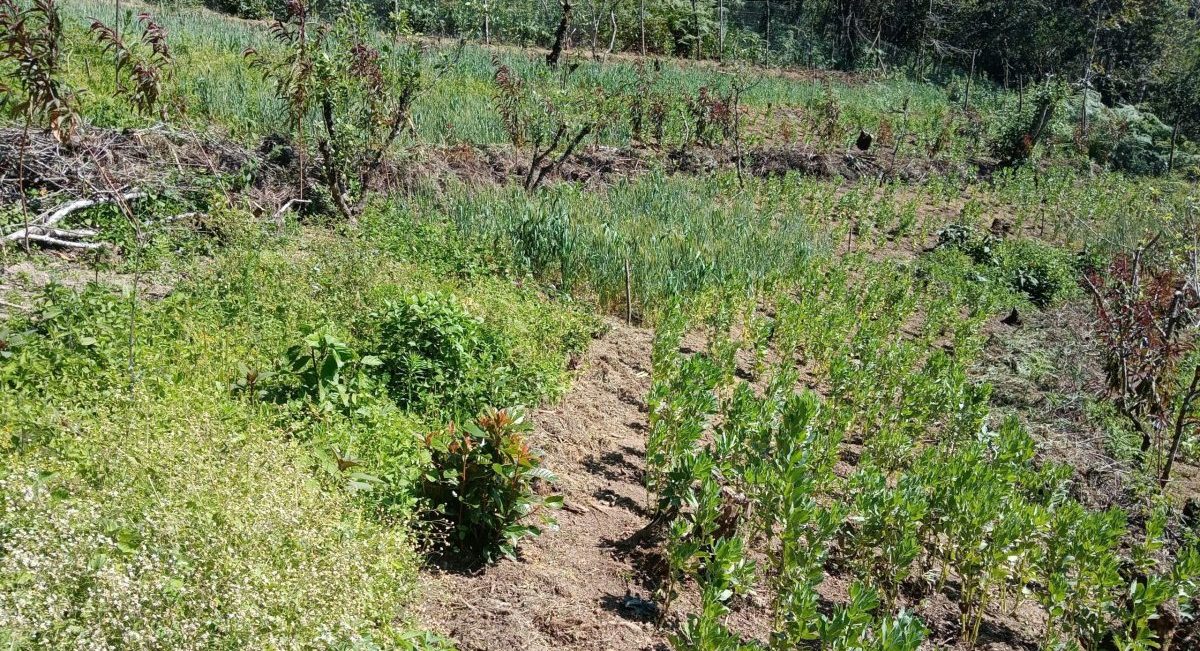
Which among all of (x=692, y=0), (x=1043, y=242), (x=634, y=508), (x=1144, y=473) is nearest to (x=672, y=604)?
(x=634, y=508)

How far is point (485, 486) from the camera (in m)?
3.72

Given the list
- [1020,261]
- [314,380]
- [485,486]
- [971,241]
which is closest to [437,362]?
[314,380]

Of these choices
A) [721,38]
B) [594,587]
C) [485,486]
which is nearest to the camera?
[485,486]

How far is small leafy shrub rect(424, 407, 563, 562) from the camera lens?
12.1 feet

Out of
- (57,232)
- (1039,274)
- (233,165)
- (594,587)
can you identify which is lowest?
(594,587)

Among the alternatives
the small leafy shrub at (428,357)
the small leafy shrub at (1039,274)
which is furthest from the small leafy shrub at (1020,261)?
the small leafy shrub at (428,357)

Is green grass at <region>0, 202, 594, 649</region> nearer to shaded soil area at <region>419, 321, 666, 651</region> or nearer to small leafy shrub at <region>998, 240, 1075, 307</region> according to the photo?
shaded soil area at <region>419, 321, 666, 651</region>

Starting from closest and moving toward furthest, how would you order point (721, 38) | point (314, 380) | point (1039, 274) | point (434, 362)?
point (314, 380) < point (434, 362) < point (1039, 274) < point (721, 38)

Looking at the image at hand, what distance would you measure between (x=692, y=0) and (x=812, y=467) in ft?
83.5

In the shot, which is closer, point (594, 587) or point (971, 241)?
point (594, 587)

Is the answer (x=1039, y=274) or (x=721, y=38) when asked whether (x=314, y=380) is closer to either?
(x=1039, y=274)

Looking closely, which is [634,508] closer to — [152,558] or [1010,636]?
[1010,636]

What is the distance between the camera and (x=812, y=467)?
4.75 meters

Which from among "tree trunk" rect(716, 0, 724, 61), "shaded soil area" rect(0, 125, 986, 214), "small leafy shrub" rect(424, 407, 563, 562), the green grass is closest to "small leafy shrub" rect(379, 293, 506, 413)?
the green grass
